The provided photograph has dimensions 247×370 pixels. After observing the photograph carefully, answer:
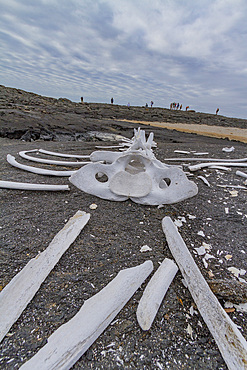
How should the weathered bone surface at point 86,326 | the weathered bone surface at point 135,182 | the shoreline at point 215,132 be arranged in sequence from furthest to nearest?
the shoreline at point 215,132
the weathered bone surface at point 135,182
the weathered bone surface at point 86,326

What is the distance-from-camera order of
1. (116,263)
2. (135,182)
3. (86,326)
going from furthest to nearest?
1. (135,182)
2. (116,263)
3. (86,326)

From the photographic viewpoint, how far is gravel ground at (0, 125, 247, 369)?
3.33 feet

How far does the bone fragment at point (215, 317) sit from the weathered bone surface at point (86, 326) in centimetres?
34

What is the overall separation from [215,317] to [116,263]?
75 centimetres

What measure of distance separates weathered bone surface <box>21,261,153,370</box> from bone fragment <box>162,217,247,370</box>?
1.12 feet

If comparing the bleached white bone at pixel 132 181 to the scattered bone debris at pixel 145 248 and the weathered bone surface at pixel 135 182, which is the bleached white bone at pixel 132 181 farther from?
the scattered bone debris at pixel 145 248

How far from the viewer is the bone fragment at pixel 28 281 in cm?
112

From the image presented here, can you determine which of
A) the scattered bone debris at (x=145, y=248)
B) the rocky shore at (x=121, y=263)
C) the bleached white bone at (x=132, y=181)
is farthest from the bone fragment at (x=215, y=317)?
the bleached white bone at (x=132, y=181)

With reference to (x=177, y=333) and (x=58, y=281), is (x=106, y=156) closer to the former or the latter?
(x=58, y=281)

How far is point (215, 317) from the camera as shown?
113 centimetres

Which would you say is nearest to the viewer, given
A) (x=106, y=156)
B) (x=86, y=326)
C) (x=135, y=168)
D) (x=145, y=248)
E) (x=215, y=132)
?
(x=86, y=326)

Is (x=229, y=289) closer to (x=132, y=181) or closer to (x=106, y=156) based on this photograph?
(x=132, y=181)

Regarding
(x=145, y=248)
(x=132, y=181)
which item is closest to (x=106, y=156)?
(x=132, y=181)

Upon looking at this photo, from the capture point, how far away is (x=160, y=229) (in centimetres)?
209
